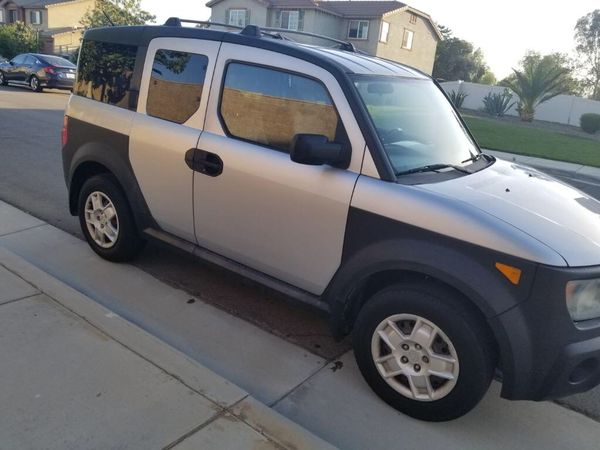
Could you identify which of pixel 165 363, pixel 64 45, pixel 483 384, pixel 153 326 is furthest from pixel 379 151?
pixel 64 45

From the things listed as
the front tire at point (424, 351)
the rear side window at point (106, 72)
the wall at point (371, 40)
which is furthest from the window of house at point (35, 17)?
the front tire at point (424, 351)

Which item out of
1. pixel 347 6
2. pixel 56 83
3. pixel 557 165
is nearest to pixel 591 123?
pixel 557 165

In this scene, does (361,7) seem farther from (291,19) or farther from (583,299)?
(583,299)

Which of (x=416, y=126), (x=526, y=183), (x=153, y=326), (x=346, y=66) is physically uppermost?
(x=346, y=66)

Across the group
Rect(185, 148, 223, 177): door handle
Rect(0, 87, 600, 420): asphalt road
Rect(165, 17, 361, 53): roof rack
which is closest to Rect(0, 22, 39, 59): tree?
Rect(0, 87, 600, 420): asphalt road

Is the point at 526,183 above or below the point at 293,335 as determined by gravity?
above

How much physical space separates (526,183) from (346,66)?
4.45 ft

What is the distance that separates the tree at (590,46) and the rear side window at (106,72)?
6506cm

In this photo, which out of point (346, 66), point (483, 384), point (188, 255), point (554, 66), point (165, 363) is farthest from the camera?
point (554, 66)

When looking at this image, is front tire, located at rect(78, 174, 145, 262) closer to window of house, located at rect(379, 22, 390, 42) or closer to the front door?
the front door

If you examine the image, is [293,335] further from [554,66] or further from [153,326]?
[554,66]

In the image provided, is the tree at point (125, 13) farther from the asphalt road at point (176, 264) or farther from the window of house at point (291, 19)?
the asphalt road at point (176, 264)

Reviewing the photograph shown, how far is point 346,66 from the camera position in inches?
129

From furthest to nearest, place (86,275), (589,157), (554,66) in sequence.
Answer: (554,66), (589,157), (86,275)
